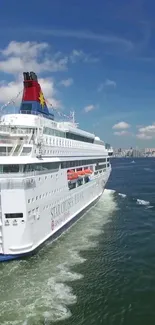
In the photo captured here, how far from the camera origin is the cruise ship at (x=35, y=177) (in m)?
22.5

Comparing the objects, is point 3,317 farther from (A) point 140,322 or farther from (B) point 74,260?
(B) point 74,260

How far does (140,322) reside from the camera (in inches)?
658

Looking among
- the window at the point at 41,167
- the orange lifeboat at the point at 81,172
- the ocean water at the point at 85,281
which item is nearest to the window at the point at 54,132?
the window at the point at 41,167

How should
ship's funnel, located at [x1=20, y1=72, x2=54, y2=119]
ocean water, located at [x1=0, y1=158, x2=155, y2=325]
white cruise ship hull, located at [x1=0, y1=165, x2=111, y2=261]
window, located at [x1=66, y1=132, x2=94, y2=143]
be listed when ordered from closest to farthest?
ocean water, located at [x1=0, y1=158, x2=155, y2=325] < white cruise ship hull, located at [x1=0, y1=165, x2=111, y2=261] < ship's funnel, located at [x1=20, y1=72, x2=54, y2=119] < window, located at [x1=66, y1=132, x2=94, y2=143]

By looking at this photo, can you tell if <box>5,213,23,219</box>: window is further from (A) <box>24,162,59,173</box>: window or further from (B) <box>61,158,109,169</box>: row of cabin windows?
(B) <box>61,158,109,169</box>: row of cabin windows

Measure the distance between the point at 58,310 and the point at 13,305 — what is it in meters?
2.45

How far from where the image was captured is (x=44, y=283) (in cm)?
2045

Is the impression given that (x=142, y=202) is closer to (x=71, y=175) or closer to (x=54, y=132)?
(x=71, y=175)

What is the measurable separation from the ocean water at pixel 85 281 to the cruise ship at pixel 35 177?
168 centimetres

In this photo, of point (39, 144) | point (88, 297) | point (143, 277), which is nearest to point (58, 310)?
point (88, 297)

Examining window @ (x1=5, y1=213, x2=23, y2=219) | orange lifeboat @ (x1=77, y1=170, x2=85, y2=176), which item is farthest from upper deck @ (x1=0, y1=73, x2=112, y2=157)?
window @ (x1=5, y1=213, x2=23, y2=219)

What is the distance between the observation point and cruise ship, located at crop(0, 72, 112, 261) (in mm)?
22500

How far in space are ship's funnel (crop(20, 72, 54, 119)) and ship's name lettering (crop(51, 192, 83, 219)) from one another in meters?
8.68

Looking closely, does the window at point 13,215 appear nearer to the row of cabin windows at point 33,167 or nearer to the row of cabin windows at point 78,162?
the row of cabin windows at point 33,167
